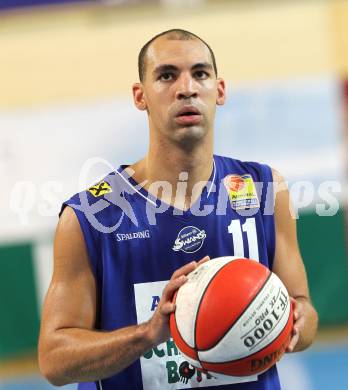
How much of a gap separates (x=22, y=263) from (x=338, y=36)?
389cm

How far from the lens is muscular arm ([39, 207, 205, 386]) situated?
2904mm

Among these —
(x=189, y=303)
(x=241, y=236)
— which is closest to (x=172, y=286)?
(x=189, y=303)

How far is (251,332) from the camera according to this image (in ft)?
9.37

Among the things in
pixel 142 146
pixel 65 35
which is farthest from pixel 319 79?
pixel 65 35

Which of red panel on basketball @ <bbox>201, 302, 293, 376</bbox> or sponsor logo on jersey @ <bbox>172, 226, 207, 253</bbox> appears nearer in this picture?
red panel on basketball @ <bbox>201, 302, 293, 376</bbox>

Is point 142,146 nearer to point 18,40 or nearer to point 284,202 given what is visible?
point 18,40

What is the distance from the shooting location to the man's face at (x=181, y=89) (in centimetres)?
331

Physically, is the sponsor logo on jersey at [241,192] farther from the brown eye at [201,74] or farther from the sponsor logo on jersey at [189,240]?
the brown eye at [201,74]

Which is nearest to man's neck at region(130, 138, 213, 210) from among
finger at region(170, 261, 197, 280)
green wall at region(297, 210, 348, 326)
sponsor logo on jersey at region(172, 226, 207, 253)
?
sponsor logo on jersey at region(172, 226, 207, 253)

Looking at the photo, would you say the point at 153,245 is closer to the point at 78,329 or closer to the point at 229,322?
the point at 78,329

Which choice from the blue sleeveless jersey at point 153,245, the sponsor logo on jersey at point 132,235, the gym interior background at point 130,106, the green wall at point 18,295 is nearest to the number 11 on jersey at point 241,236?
the blue sleeveless jersey at point 153,245

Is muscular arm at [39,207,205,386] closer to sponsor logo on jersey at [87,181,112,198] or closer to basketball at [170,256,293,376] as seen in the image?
basketball at [170,256,293,376]

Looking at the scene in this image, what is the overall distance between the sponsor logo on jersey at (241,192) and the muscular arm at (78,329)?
26.4 inches

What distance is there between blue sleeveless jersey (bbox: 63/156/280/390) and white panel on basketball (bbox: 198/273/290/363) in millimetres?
415
